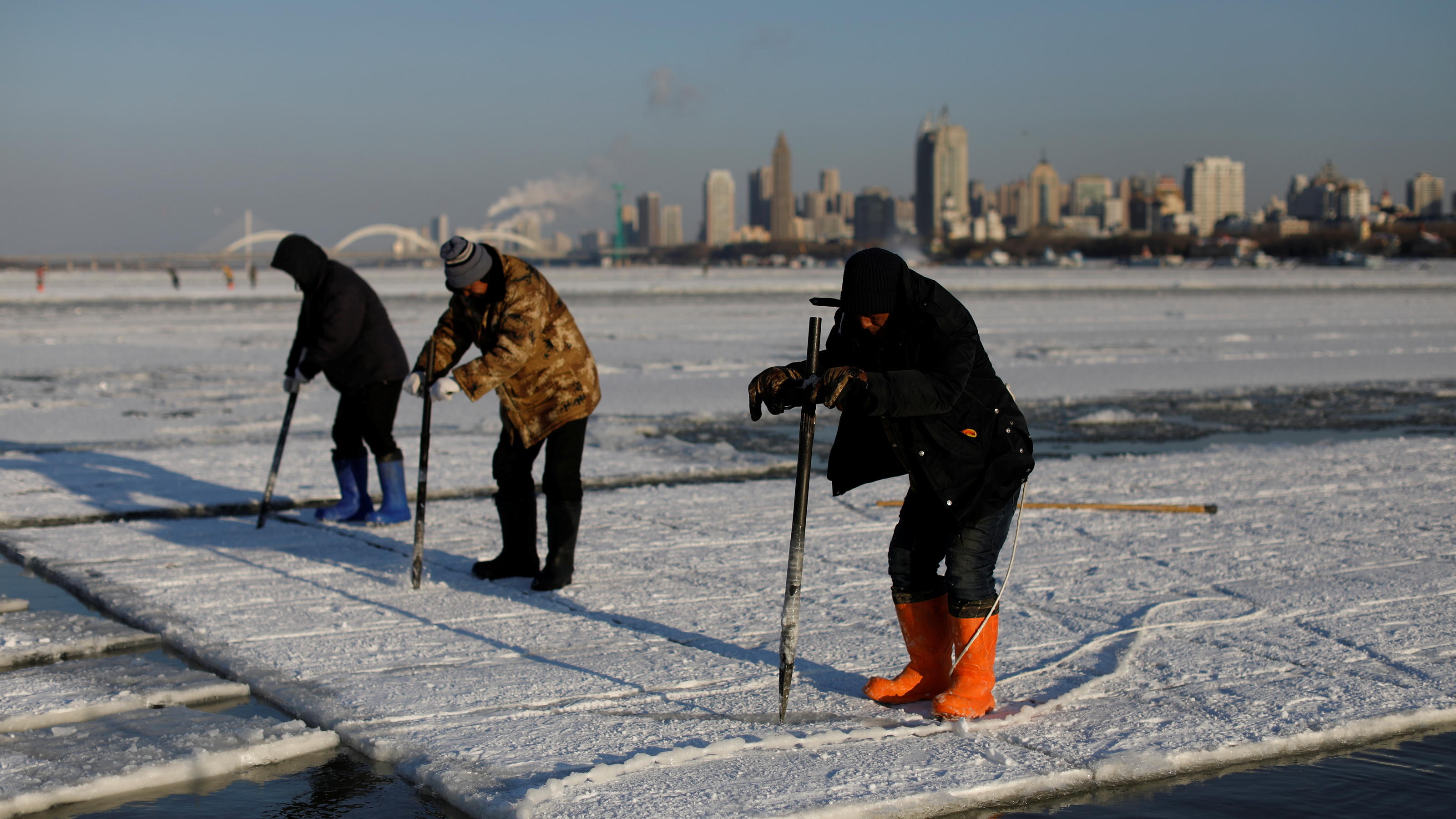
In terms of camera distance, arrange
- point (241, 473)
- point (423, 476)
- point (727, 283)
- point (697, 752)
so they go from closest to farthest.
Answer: point (697, 752), point (423, 476), point (241, 473), point (727, 283)

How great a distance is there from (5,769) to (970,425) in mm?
2944

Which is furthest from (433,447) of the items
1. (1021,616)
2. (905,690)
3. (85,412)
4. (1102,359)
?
(1102,359)

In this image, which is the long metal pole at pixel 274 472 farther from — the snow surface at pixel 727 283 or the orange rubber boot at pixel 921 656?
the snow surface at pixel 727 283

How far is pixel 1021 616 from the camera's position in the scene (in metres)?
5.51

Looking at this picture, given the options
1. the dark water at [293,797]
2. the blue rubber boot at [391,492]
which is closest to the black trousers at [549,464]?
the blue rubber boot at [391,492]

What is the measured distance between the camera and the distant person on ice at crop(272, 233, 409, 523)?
24.3 feet

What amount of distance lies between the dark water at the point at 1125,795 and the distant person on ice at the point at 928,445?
68 cm

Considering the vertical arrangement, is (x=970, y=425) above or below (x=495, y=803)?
above

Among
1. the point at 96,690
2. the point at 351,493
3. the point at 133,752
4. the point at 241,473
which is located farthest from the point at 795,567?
the point at 241,473

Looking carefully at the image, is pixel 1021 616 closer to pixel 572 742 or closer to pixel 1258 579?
pixel 1258 579

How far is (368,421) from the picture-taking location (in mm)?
7555

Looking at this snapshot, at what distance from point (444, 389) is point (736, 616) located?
1.58 meters

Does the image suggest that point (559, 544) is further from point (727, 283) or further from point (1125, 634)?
point (727, 283)

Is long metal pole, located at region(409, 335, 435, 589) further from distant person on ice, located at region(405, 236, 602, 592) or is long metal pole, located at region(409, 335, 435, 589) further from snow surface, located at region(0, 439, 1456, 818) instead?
snow surface, located at region(0, 439, 1456, 818)
